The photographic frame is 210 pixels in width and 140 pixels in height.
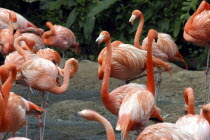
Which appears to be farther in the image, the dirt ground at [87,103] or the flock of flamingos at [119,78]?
the dirt ground at [87,103]

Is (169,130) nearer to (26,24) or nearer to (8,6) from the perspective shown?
(26,24)

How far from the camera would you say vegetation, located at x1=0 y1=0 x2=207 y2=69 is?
950 centimetres

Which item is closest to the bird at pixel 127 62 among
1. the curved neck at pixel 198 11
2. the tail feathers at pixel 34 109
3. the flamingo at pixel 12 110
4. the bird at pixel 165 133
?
the curved neck at pixel 198 11

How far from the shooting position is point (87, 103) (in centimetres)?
656

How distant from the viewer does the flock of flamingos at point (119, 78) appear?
3902 mm

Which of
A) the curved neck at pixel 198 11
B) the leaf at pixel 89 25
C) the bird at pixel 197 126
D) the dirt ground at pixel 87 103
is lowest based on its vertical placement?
the dirt ground at pixel 87 103

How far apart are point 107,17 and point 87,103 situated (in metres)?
4.04

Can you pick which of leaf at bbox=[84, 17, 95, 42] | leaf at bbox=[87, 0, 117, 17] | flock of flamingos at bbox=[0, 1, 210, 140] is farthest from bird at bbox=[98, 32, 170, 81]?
leaf at bbox=[84, 17, 95, 42]

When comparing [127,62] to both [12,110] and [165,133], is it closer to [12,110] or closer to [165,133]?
[12,110]

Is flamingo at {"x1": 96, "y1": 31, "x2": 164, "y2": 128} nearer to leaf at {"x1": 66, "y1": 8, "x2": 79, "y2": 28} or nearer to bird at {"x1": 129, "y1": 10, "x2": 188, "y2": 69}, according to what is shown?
bird at {"x1": 129, "y1": 10, "x2": 188, "y2": 69}

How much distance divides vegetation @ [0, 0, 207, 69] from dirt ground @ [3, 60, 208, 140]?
0.94 metres

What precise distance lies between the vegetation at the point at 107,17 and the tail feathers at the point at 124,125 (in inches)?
202

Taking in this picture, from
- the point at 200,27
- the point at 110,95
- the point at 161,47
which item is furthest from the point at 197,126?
the point at 161,47

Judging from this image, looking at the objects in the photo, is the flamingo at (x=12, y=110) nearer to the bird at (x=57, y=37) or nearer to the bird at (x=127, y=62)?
the bird at (x=127, y=62)
